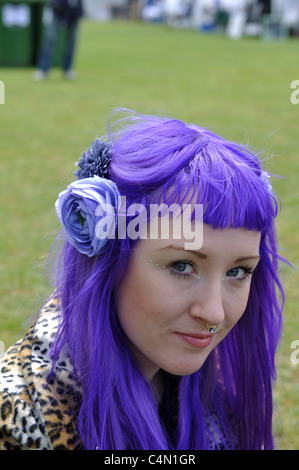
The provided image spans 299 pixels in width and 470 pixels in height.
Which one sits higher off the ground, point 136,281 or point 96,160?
point 96,160

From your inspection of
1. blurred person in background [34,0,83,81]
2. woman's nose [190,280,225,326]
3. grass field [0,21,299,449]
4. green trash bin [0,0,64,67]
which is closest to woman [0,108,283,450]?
woman's nose [190,280,225,326]

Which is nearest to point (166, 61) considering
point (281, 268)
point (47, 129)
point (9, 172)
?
point (47, 129)

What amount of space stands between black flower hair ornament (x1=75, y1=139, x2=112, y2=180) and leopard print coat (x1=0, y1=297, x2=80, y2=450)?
46 cm

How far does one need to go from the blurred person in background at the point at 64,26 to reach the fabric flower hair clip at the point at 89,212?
32.4 feet

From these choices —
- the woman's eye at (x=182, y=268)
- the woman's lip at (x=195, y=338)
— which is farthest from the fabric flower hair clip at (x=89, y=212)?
the woman's lip at (x=195, y=338)

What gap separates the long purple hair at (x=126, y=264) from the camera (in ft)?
5.44

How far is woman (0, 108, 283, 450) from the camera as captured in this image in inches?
64.7

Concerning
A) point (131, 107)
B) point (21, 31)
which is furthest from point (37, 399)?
point (21, 31)

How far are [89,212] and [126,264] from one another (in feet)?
0.54

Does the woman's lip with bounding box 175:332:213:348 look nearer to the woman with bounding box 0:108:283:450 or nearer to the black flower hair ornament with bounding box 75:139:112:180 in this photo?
the woman with bounding box 0:108:283:450

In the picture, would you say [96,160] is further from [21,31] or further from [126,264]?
[21,31]

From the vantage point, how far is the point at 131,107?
3.24 m

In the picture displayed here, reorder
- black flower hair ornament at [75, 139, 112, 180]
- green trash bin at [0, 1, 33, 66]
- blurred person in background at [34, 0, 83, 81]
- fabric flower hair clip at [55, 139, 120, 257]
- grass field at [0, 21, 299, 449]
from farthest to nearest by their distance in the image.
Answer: green trash bin at [0, 1, 33, 66], blurred person in background at [34, 0, 83, 81], grass field at [0, 21, 299, 449], black flower hair ornament at [75, 139, 112, 180], fabric flower hair clip at [55, 139, 120, 257]

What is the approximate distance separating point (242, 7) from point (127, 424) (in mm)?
→ 24958
